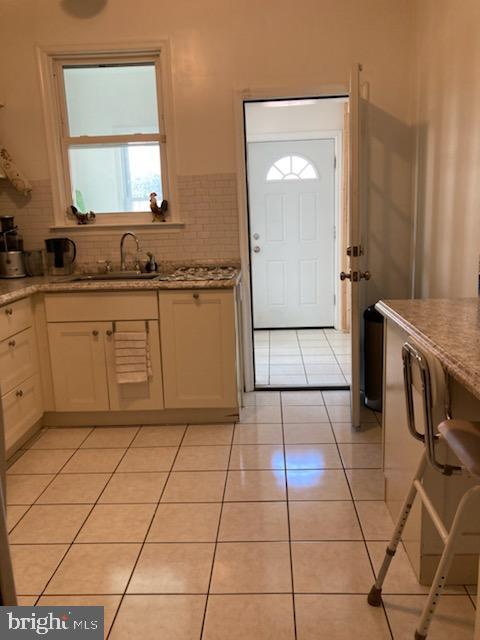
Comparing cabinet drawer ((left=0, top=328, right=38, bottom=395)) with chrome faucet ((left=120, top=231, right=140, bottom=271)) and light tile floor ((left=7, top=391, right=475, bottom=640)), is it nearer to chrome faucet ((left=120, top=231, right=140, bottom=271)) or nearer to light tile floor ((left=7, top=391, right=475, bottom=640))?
light tile floor ((left=7, top=391, right=475, bottom=640))

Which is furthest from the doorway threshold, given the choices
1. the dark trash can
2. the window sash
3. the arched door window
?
the arched door window

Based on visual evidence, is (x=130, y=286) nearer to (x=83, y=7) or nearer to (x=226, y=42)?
(x=226, y=42)

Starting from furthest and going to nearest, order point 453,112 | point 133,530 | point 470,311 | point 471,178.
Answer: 1. point 453,112
2. point 471,178
3. point 133,530
4. point 470,311

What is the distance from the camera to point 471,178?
2.41 metres

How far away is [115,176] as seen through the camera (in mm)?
3764

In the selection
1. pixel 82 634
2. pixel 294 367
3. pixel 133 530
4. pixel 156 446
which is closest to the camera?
pixel 82 634

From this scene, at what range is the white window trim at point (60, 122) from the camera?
3.46m

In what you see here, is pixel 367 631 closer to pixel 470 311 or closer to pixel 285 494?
pixel 285 494

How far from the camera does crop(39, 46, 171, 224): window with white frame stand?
3.58 metres

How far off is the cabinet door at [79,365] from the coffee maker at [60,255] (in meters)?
0.60

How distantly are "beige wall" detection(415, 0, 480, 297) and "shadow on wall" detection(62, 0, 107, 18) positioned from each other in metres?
2.02

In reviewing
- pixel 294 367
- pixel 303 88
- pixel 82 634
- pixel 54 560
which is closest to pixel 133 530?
pixel 54 560

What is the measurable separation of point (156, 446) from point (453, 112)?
7.86 ft

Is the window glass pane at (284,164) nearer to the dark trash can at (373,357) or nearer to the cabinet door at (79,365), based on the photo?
the dark trash can at (373,357)
